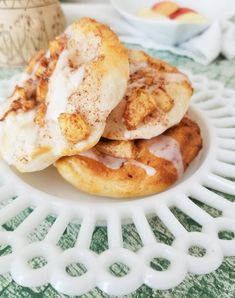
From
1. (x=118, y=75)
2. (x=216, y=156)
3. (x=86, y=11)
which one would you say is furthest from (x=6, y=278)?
(x=86, y=11)

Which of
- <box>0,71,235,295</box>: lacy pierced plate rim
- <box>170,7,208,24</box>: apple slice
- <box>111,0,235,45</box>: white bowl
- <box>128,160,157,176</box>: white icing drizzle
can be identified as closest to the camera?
<box>0,71,235,295</box>: lacy pierced plate rim

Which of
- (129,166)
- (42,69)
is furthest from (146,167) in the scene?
(42,69)

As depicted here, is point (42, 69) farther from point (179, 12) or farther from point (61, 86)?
point (179, 12)

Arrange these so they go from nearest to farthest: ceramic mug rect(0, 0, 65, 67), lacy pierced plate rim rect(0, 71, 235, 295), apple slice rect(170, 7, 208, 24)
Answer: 1. lacy pierced plate rim rect(0, 71, 235, 295)
2. ceramic mug rect(0, 0, 65, 67)
3. apple slice rect(170, 7, 208, 24)

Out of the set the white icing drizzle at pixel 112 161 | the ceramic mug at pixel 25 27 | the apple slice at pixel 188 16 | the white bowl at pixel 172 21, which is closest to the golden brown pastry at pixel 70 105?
the white icing drizzle at pixel 112 161

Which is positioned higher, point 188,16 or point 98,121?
point 98,121

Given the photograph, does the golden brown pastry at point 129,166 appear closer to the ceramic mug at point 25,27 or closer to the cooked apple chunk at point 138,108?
the cooked apple chunk at point 138,108

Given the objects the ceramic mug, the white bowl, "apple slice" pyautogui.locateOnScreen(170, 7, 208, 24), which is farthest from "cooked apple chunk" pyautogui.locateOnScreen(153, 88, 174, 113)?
"apple slice" pyautogui.locateOnScreen(170, 7, 208, 24)

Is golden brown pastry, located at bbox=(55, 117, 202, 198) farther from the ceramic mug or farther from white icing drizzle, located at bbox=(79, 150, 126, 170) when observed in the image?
the ceramic mug
